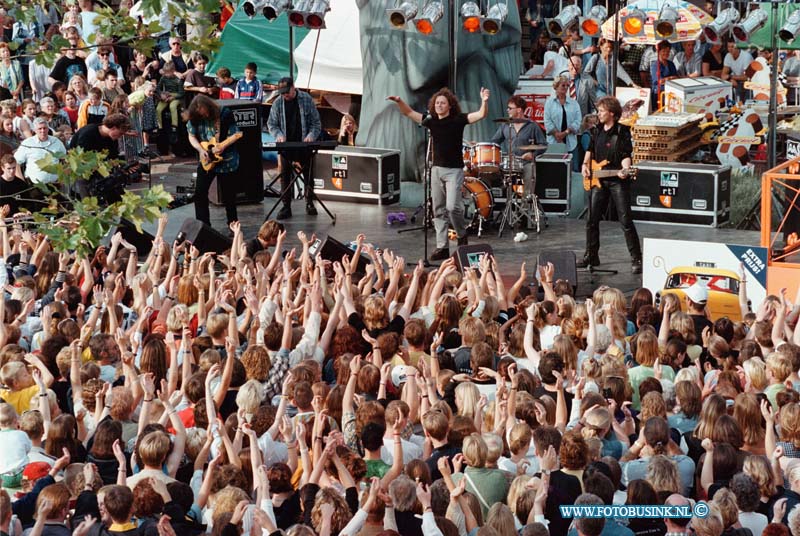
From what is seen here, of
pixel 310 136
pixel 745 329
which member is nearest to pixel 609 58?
pixel 310 136

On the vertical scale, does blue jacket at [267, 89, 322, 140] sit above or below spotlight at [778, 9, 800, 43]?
below

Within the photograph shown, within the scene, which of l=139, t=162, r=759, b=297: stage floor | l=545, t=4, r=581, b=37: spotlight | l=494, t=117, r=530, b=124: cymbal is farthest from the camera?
l=545, t=4, r=581, b=37: spotlight

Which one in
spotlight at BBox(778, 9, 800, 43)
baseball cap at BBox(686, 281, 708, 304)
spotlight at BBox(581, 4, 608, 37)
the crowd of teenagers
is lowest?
the crowd of teenagers

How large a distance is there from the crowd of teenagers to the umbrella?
447 inches

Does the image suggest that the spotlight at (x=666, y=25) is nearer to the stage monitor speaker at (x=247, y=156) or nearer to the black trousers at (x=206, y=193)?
the stage monitor speaker at (x=247, y=156)

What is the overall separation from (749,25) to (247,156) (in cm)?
845

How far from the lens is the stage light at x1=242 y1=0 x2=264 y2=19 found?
659 inches

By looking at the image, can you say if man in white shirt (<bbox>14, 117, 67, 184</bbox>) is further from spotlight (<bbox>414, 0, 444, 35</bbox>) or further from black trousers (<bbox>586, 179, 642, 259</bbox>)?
black trousers (<bbox>586, 179, 642, 259</bbox>)

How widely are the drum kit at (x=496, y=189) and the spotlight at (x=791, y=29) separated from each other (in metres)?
5.02

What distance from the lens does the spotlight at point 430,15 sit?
16.3 m

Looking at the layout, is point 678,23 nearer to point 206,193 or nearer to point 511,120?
point 511,120

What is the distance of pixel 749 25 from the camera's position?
2011cm

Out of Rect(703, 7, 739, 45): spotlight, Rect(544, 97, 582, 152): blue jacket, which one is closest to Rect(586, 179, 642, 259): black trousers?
Rect(544, 97, 582, 152): blue jacket

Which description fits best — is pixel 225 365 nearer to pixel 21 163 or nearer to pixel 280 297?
pixel 280 297
